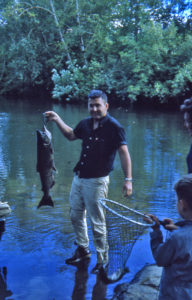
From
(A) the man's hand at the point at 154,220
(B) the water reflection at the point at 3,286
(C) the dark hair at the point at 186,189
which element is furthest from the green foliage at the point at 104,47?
(C) the dark hair at the point at 186,189

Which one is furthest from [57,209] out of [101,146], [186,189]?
[186,189]

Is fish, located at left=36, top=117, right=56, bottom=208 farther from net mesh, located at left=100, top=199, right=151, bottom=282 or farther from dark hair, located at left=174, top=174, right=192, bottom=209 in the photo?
dark hair, located at left=174, top=174, right=192, bottom=209

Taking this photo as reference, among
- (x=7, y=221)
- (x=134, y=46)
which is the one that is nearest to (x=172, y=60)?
(x=134, y=46)

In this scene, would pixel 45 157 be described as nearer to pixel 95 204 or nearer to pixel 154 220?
pixel 95 204

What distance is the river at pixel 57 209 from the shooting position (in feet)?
12.6

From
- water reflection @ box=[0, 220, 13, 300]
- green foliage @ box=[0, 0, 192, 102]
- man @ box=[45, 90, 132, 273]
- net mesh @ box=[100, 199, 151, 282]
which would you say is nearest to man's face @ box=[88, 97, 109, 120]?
man @ box=[45, 90, 132, 273]

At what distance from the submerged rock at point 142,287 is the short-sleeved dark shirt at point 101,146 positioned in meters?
1.28

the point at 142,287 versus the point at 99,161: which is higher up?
the point at 99,161

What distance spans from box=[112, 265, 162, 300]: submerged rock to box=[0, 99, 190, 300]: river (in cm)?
15

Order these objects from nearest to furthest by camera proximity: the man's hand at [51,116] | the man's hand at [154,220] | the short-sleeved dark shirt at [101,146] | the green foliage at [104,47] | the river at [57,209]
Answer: the man's hand at [154,220] → the river at [57,209] → the short-sleeved dark shirt at [101,146] → the man's hand at [51,116] → the green foliage at [104,47]

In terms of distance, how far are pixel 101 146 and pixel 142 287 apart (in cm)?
165

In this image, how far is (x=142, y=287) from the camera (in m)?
3.59

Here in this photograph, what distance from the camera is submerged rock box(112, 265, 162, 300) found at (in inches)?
135

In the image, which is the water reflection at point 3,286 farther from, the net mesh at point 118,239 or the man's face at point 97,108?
the man's face at point 97,108
